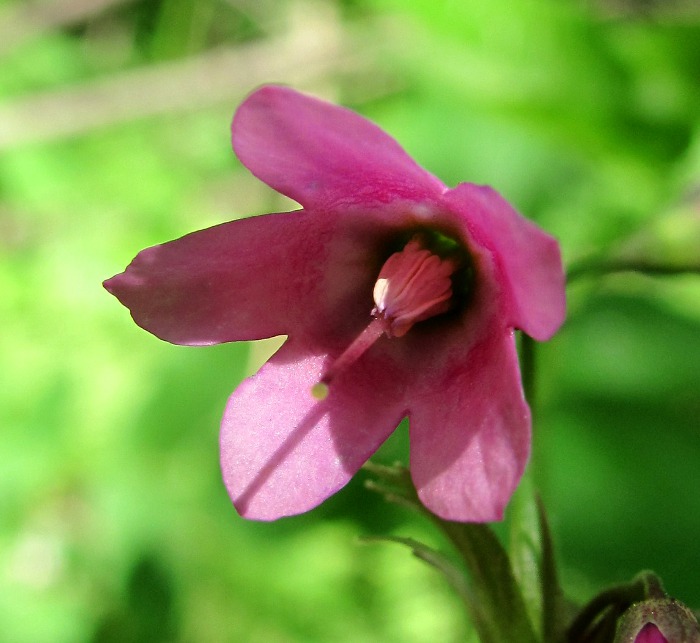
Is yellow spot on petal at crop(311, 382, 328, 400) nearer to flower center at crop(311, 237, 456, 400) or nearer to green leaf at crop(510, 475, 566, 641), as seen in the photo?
flower center at crop(311, 237, 456, 400)

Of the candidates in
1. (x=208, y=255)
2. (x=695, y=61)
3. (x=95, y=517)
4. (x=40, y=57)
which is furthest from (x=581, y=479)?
(x=40, y=57)

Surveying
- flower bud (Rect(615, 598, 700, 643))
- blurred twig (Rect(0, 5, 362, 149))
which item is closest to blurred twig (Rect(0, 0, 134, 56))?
blurred twig (Rect(0, 5, 362, 149))

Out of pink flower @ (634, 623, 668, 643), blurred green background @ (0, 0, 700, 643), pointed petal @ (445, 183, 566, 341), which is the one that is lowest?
blurred green background @ (0, 0, 700, 643)

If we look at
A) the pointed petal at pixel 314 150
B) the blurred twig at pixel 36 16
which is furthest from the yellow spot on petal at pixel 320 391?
the blurred twig at pixel 36 16

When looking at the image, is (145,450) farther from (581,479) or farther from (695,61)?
(695,61)

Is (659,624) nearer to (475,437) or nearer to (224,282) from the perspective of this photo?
(475,437)

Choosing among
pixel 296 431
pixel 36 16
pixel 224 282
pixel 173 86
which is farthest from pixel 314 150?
pixel 36 16

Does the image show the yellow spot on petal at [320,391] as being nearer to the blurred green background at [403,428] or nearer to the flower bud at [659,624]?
the flower bud at [659,624]
